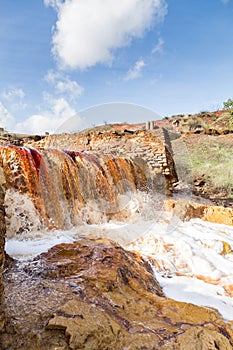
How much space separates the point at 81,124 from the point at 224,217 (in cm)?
453

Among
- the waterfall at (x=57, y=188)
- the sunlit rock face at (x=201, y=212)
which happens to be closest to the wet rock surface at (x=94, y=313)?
the waterfall at (x=57, y=188)

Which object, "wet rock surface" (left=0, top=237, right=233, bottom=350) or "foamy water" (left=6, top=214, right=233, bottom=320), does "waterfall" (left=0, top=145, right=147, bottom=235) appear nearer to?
"foamy water" (left=6, top=214, right=233, bottom=320)

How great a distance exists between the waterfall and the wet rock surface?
215 centimetres

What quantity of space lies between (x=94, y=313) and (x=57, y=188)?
3.92 meters

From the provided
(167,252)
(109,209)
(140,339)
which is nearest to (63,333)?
(140,339)

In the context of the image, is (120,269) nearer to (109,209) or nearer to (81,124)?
(81,124)

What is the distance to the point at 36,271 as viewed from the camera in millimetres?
2055

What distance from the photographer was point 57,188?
517cm

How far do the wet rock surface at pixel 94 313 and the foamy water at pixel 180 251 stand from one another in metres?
0.50

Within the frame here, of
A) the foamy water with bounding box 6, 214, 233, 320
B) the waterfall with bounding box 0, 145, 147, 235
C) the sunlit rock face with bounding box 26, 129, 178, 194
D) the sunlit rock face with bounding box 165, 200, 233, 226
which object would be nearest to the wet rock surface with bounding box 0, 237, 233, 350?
the foamy water with bounding box 6, 214, 233, 320

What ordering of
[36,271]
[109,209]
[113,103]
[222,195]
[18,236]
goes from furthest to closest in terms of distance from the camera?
1. [222,195]
2. [109,209]
3. [113,103]
4. [18,236]
5. [36,271]

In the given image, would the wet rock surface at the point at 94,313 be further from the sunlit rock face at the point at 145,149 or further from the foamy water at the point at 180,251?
the sunlit rock face at the point at 145,149

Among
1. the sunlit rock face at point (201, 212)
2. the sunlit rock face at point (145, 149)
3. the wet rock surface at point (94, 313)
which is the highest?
the sunlit rock face at point (145, 149)

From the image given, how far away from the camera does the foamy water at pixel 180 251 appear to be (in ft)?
8.47
